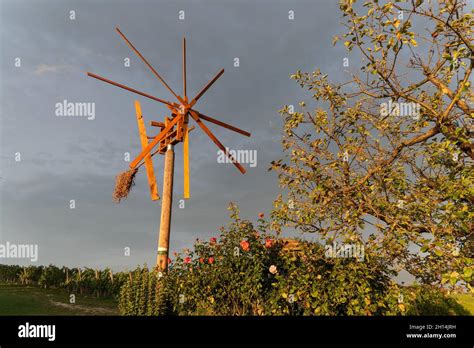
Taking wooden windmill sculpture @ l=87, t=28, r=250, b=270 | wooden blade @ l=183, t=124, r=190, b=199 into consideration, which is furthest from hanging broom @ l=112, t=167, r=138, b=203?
wooden blade @ l=183, t=124, r=190, b=199

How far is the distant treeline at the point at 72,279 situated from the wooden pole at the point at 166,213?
26.9 feet

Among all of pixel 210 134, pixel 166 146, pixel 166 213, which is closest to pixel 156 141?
pixel 166 146

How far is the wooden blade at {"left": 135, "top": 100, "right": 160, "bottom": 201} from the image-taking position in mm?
12250

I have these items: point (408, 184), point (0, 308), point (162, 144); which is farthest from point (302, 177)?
point (0, 308)

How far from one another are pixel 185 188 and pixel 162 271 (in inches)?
105

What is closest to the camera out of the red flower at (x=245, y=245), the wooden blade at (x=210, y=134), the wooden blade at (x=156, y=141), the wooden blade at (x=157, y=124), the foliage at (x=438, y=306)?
the red flower at (x=245, y=245)

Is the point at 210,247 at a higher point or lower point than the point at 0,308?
higher

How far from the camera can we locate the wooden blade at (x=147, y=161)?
12.2m

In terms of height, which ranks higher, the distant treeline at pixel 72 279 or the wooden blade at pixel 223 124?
the wooden blade at pixel 223 124

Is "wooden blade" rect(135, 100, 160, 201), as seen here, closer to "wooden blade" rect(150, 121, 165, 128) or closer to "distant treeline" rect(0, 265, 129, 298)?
"wooden blade" rect(150, 121, 165, 128)

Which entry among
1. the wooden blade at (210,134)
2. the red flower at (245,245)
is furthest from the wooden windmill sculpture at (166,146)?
the red flower at (245,245)

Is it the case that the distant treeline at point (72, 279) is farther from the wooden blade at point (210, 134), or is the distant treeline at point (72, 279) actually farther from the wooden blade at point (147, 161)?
the wooden blade at point (210, 134)
